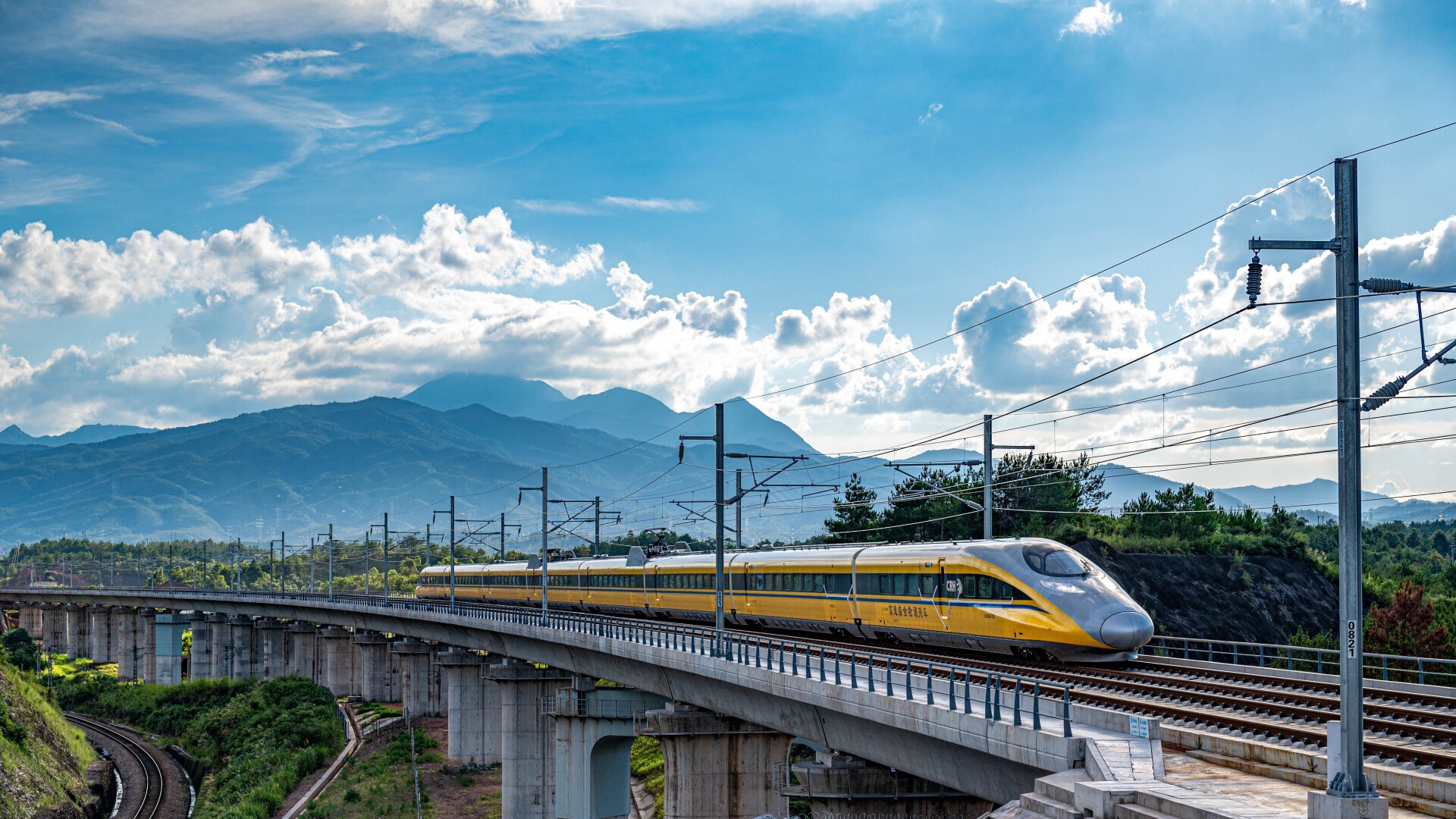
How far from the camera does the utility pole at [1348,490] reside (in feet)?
51.3

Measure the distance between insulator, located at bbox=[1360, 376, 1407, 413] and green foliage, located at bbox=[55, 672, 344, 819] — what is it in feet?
194

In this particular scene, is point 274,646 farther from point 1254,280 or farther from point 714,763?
point 1254,280

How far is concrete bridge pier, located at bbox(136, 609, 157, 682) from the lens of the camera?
136625 mm

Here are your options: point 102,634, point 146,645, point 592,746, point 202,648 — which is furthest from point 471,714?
point 102,634

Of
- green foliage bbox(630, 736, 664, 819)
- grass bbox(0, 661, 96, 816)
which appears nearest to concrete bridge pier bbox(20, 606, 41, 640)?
grass bbox(0, 661, 96, 816)

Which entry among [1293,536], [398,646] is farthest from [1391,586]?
[398,646]

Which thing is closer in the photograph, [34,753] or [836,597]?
[836,597]

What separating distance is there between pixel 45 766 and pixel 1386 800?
2756 inches

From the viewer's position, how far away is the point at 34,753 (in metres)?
67.8

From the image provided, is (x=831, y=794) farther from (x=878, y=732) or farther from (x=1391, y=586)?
(x=1391, y=586)

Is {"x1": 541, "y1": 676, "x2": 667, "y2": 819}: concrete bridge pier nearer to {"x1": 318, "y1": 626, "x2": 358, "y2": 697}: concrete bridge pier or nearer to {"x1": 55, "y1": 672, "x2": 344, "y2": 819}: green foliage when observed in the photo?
{"x1": 55, "y1": 672, "x2": 344, "y2": 819}: green foliage

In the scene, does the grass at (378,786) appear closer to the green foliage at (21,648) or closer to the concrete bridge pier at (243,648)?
the concrete bridge pier at (243,648)

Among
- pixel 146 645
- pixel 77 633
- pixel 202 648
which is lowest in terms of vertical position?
pixel 77 633

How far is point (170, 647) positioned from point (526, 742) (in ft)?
269
